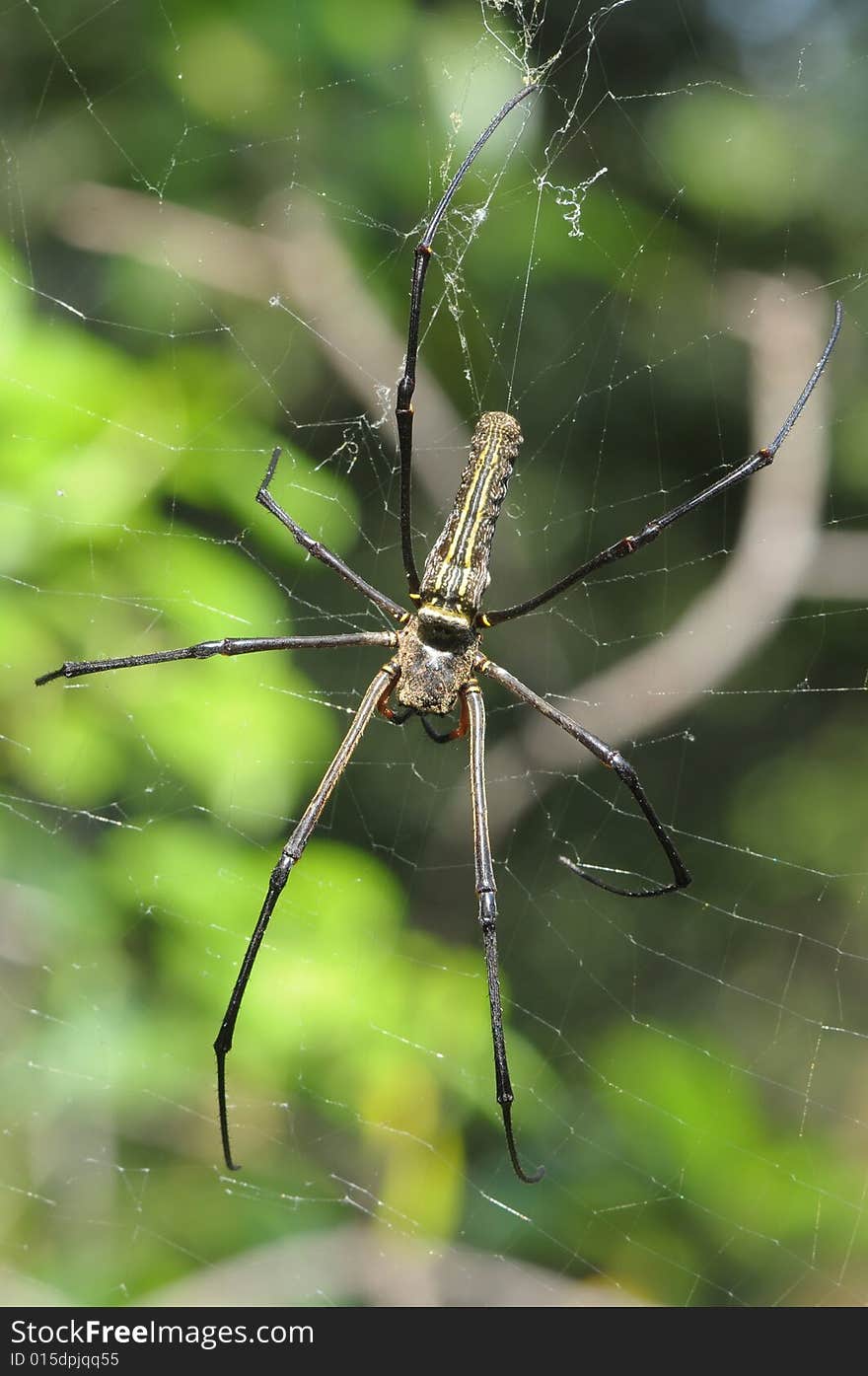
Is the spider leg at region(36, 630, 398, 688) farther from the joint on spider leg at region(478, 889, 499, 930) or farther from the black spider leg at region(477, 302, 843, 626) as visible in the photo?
the joint on spider leg at region(478, 889, 499, 930)

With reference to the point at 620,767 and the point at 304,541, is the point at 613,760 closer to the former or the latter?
the point at 620,767

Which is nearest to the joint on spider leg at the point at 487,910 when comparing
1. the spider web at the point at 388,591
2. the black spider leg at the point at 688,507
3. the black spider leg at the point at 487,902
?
the black spider leg at the point at 487,902

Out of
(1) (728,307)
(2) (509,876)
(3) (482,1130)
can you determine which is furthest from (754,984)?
(1) (728,307)

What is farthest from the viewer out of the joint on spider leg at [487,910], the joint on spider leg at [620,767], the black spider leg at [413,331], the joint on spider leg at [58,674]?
the joint on spider leg at [620,767]

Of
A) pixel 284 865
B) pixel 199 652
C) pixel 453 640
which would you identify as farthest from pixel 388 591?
pixel 284 865

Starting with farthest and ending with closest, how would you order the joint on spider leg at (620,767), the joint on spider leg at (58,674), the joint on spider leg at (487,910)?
the joint on spider leg at (620,767), the joint on spider leg at (487,910), the joint on spider leg at (58,674)

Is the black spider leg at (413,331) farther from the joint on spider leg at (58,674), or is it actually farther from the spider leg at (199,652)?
the joint on spider leg at (58,674)
